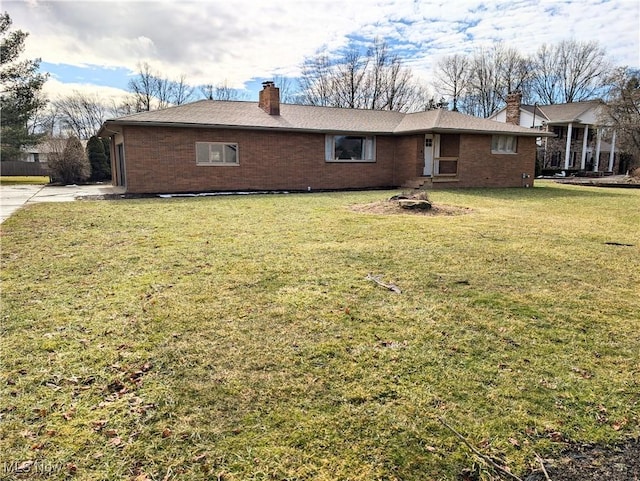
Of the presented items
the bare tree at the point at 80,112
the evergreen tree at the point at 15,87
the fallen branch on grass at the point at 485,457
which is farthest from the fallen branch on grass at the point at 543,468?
the bare tree at the point at 80,112

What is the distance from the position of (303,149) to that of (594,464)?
17366 millimetres

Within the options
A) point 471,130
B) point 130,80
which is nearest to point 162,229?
point 471,130

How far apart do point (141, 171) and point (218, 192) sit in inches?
116

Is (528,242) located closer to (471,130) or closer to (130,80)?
(471,130)

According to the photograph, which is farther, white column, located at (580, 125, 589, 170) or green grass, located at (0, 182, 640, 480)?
white column, located at (580, 125, 589, 170)

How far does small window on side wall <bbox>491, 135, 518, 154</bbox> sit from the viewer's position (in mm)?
20500

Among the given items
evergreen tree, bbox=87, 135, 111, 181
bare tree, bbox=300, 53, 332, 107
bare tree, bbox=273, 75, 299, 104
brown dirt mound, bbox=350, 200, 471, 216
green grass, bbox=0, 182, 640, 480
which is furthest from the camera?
bare tree, bbox=273, 75, 299, 104

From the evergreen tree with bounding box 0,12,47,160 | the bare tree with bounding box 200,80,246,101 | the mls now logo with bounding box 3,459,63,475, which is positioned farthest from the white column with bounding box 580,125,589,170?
the mls now logo with bounding box 3,459,63,475

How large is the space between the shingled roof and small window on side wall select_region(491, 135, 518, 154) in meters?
0.53

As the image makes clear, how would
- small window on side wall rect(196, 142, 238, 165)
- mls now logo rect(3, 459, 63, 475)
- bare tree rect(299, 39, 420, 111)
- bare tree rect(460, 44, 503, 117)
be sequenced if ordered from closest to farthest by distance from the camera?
mls now logo rect(3, 459, 63, 475) → small window on side wall rect(196, 142, 238, 165) → bare tree rect(299, 39, 420, 111) → bare tree rect(460, 44, 503, 117)

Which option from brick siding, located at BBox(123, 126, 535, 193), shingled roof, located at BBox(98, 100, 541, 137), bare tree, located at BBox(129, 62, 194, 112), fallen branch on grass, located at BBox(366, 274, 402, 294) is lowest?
fallen branch on grass, located at BBox(366, 274, 402, 294)

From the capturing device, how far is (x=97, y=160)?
2534 cm

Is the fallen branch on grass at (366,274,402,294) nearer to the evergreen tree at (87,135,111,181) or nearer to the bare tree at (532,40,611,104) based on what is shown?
the evergreen tree at (87,135,111,181)

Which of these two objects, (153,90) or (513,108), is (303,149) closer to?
(513,108)
